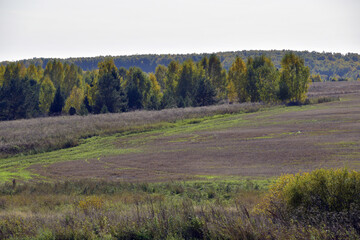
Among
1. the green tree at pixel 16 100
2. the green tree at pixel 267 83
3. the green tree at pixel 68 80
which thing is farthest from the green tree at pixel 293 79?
the green tree at pixel 68 80

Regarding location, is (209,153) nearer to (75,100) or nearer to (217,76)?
(75,100)

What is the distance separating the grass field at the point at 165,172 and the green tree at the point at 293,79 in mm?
19068

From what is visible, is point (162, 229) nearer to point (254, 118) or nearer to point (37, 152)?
point (37, 152)

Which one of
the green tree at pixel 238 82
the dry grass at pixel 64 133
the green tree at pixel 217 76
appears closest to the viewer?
the dry grass at pixel 64 133

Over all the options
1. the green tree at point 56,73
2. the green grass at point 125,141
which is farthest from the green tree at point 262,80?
the green tree at point 56,73

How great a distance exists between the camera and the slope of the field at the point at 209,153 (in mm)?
20812

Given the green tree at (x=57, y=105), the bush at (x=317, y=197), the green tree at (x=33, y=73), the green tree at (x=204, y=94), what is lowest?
the green tree at (x=57, y=105)

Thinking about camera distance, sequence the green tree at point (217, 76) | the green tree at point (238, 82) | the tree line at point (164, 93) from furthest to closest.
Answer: the green tree at point (217, 76) < the green tree at point (238, 82) < the tree line at point (164, 93)

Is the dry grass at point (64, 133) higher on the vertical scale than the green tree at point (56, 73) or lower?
lower

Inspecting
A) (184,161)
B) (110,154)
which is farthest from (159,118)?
(184,161)

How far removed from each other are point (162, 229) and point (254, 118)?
38.2 meters

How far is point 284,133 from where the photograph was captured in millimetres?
32625

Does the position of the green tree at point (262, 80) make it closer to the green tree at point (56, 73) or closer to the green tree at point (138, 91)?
the green tree at point (138, 91)

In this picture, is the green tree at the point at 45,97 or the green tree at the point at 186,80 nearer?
the green tree at the point at 45,97
